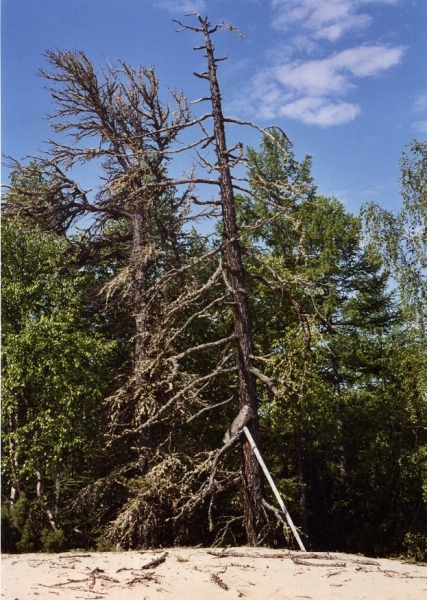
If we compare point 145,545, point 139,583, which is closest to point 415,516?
point 145,545

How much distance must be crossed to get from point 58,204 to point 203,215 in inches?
202

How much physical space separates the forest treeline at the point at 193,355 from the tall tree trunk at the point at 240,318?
4 centimetres

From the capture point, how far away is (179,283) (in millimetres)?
15500

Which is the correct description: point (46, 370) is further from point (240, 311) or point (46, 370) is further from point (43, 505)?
point (240, 311)

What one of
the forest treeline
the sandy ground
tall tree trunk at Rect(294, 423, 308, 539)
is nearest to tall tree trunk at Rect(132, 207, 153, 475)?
the forest treeline

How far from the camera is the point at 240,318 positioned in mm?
11391

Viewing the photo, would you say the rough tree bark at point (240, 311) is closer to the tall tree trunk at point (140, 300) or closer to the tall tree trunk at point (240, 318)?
the tall tree trunk at point (240, 318)

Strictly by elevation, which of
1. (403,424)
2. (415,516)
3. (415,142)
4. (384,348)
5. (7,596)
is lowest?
(415,516)

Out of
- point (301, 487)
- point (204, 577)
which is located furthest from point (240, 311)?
point (301, 487)

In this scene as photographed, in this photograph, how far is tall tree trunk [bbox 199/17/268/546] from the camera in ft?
34.6

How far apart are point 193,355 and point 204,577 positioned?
11201 millimetres

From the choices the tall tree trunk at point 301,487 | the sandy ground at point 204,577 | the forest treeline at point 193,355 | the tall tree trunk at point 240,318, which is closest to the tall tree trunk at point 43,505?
the forest treeline at point 193,355

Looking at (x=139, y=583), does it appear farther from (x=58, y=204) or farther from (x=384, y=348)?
(x=384, y=348)

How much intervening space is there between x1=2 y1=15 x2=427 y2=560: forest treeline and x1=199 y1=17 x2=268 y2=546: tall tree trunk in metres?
0.04
